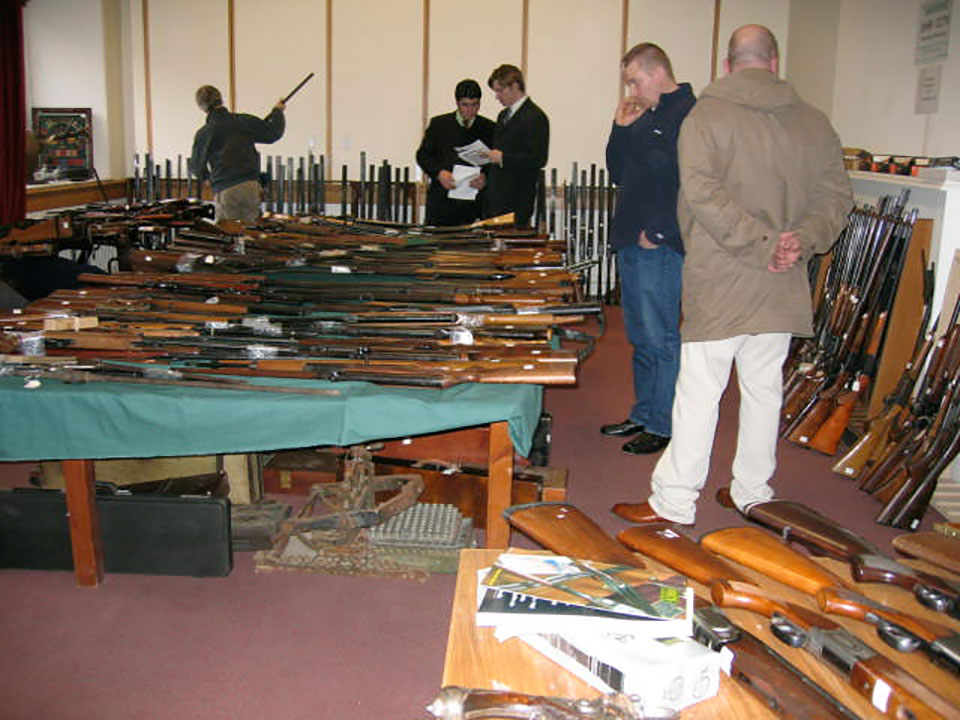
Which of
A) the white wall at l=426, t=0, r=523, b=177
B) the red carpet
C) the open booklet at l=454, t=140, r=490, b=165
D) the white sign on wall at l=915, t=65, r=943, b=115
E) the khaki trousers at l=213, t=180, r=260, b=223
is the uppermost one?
the white wall at l=426, t=0, r=523, b=177

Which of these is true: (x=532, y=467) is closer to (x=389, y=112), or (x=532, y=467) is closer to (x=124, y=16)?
(x=389, y=112)

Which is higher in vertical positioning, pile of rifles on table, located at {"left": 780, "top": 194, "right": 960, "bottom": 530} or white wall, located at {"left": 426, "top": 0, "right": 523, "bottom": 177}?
white wall, located at {"left": 426, "top": 0, "right": 523, "bottom": 177}

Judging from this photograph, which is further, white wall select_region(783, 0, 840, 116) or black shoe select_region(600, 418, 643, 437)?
white wall select_region(783, 0, 840, 116)

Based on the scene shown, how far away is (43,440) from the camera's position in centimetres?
239

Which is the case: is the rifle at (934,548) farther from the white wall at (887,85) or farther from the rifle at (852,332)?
the white wall at (887,85)

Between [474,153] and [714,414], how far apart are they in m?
3.57

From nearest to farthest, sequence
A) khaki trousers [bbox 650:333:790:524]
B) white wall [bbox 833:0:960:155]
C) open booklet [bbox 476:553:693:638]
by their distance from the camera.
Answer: open booklet [bbox 476:553:693:638]
khaki trousers [bbox 650:333:790:524]
white wall [bbox 833:0:960:155]

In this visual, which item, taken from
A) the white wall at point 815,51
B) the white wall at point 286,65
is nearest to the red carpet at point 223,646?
the white wall at point 815,51

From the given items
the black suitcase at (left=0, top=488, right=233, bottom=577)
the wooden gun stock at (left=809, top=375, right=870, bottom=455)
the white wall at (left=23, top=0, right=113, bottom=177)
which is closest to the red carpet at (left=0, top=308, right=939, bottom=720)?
the black suitcase at (left=0, top=488, right=233, bottom=577)

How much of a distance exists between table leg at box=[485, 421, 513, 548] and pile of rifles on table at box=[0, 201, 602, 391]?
189mm

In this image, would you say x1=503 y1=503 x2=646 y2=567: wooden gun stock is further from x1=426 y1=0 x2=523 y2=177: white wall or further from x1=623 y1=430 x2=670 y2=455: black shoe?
x1=426 y1=0 x2=523 y2=177: white wall

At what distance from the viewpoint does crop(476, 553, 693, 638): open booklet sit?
4.14ft

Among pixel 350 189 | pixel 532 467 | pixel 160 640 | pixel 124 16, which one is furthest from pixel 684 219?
pixel 124 16

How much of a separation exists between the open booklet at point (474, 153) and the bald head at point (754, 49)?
3.34 metres
